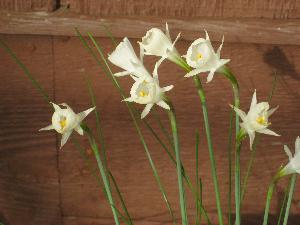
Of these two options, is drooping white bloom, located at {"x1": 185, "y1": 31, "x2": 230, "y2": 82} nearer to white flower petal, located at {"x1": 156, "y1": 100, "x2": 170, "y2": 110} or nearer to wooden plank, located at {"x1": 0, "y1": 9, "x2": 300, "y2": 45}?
white flower petal, located at {"x1": 156, "y1": 100, "x2": 170, "y2": 110}

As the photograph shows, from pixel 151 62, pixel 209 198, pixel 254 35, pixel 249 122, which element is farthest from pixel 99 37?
pixel 249 122

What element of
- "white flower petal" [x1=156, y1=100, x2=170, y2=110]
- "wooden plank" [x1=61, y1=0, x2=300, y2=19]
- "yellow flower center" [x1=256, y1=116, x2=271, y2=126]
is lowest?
"yellow flower center" [x1=256, y1=116, x2=271, y2=126]

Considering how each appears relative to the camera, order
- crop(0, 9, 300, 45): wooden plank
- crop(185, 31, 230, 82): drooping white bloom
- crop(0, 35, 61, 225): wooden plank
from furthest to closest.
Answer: crop(0, 35, 61, 225): wooden plank, crop(0, 9, 300, 45): wooden plank, crop(185, 31, 230, 82): drooping white bloom

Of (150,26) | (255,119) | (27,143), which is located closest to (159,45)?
(255,119)

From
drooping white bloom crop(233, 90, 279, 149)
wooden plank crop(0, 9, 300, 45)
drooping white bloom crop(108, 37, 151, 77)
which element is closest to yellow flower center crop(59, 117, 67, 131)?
drooping white bloom crop(108, 37, 151, 77)

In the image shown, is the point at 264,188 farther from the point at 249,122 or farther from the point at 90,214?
the point at 249,122

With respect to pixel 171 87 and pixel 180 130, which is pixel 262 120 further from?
pixel 180 130
